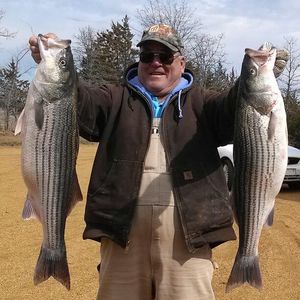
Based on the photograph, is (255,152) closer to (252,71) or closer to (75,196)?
(252,71)

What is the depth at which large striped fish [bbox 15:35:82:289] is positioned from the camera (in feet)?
11.0

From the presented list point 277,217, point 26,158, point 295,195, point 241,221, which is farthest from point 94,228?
point 295,195

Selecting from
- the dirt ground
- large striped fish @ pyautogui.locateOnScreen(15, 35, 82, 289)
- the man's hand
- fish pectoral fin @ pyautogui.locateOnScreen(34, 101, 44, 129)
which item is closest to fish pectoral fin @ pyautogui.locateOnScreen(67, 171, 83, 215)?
large striped fish @ pyautogui.locateOnScreen(15, 35, 82, 289)

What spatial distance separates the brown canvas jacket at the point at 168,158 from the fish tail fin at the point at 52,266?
0.32 metres

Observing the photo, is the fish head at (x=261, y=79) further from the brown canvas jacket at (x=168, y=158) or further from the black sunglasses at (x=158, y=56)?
the black sunglasses at (x=158, y=56)

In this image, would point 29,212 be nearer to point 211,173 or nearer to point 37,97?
point 37,97

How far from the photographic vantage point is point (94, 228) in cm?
379

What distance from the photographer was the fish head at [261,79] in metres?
3.34

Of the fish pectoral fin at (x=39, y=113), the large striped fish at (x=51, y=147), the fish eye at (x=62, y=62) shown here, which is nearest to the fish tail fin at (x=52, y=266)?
the large striped fish at (x=51, y=147)

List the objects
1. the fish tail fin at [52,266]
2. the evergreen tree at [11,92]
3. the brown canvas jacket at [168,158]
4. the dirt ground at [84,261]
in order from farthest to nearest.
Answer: the evergreen tree at [11,92] < the dirt ground at [84,261] < the brown canvas jacket at [168,158] < the fish tail fin at [52,266]

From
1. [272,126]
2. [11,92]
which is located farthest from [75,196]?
[11,92]

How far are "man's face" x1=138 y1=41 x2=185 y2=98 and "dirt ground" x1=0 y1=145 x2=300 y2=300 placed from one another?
10.1 ft

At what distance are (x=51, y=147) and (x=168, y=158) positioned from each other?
0.82 metres

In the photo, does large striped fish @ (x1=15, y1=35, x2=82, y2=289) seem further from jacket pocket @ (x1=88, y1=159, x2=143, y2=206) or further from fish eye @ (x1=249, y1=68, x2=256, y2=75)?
fish eye @ (x1=249, y1=68, x2=256, y2=75)
